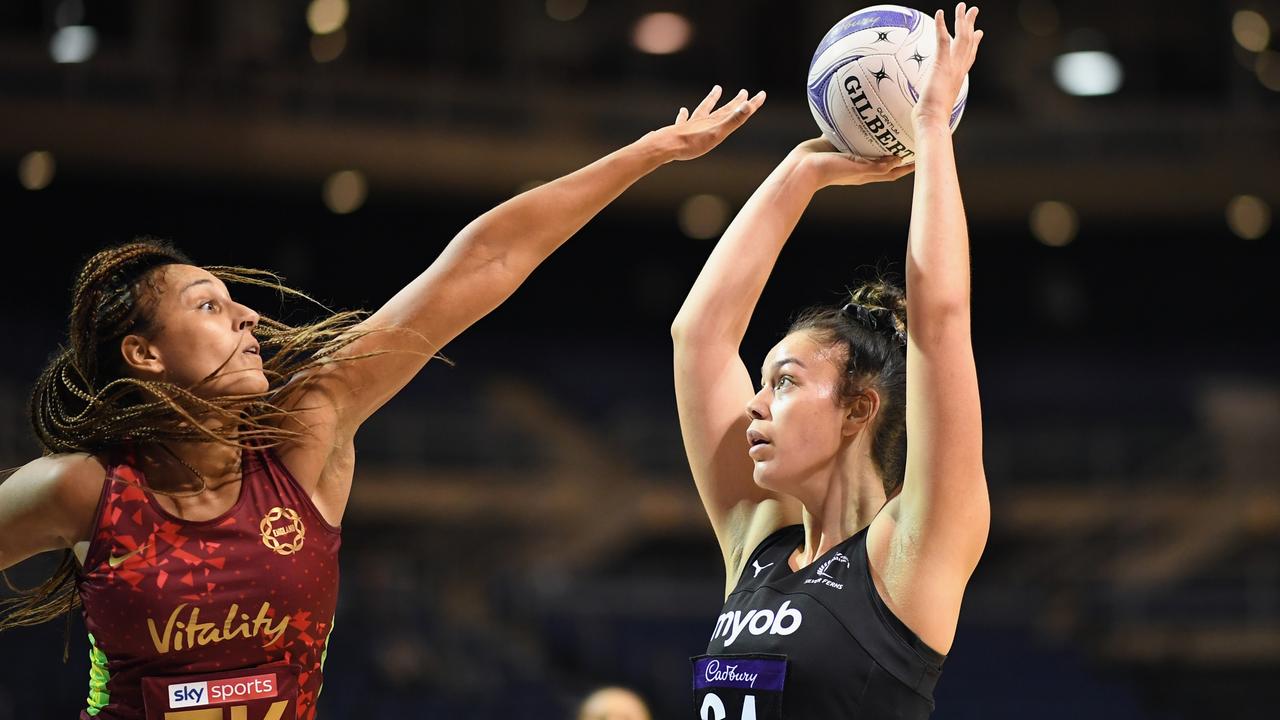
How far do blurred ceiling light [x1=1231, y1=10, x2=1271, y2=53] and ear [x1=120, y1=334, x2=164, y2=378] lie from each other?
1521cm

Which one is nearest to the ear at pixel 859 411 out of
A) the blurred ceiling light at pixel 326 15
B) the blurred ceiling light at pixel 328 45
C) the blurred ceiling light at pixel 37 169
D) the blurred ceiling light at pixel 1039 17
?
the blurred ceiling light at pixel 37 169

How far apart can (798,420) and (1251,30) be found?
14886 mm

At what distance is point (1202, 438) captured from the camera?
14469 millimetres

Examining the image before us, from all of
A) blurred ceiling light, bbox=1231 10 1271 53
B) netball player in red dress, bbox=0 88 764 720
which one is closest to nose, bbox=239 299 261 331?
netball player in red dress, bbox=0 88 764 720

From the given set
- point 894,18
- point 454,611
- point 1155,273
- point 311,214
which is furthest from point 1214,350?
point 894,18

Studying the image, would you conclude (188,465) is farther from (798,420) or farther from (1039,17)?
(1039,17)

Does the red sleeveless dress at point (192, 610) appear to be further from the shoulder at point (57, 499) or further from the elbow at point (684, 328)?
the elbow at point (684, 328)

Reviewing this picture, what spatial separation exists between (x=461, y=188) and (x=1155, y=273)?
8.38 metres

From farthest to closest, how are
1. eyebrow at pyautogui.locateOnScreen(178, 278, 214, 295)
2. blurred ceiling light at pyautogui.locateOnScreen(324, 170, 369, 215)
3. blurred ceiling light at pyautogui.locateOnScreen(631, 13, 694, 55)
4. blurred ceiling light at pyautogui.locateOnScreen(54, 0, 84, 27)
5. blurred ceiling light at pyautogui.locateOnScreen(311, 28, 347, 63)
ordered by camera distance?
1. blurred ceiling light at pyautogui.locateOnScreen(631, 13, 694, 55)
2. blurred ceiling light at pyautogui.locateOnScreen(311, 28, 347, 63)
3. blurred ceiling light at pyautogui.locateOnScreen(324, 170, 369, 215)
4. blurred ceiling light at pyautogui.locateOnScreen(54, 0, 84, 27)
5. eyebrow at pyautogui.locateOnScreen(178, 278, 214, 295)

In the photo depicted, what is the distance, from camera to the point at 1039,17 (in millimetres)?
15188

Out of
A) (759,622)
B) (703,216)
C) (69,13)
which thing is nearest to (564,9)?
(703,216)

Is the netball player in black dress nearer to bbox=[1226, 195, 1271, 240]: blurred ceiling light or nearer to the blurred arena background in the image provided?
the blurred arena background

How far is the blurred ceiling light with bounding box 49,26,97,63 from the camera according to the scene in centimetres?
1260

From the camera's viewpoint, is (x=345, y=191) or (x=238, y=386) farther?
(x=345, y=191)
